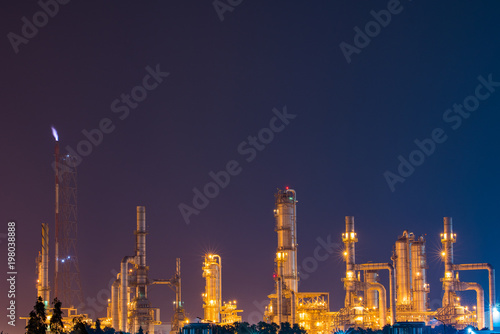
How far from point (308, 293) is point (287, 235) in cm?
919

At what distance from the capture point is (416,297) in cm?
14512

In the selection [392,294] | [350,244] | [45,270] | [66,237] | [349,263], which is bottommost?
[392,294]

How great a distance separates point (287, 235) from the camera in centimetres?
12750

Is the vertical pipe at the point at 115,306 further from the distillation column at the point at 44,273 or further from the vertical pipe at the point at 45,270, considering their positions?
the vertical pipe at the point at 45,270

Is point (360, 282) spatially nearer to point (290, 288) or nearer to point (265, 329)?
point (290, 288)

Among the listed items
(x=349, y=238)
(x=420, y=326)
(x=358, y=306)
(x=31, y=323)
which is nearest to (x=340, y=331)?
(x=358, y=306)

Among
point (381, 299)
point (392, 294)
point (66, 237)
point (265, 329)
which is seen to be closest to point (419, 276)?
point (392, 294)

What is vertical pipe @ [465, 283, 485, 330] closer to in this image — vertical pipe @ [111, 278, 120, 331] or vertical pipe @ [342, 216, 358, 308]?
vertical pipe @ [342, 216, 358, 308]

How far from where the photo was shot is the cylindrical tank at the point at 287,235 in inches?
4978

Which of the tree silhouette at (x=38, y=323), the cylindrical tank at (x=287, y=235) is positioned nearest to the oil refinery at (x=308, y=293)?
the cylindrical tank at (x=287, y=235)

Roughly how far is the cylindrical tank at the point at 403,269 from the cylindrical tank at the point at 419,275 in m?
1.31

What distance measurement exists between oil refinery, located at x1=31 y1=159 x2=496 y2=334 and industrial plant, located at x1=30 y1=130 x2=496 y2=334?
0.48 ft

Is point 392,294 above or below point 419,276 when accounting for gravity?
below

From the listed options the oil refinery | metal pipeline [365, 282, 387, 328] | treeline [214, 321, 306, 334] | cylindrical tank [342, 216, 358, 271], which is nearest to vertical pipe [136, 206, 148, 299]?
the oil refinery
